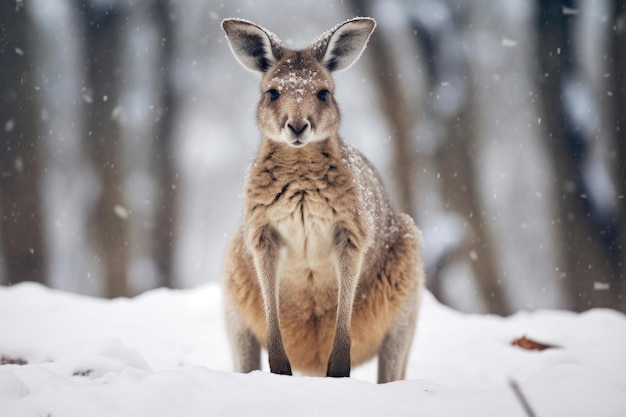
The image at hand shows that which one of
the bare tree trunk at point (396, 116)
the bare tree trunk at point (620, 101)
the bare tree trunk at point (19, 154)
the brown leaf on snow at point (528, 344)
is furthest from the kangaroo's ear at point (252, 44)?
the bare tree trunk at point (620, 101)

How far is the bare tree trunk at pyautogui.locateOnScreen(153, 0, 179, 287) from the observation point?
692cm

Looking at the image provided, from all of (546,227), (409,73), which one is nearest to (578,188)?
(546,227)

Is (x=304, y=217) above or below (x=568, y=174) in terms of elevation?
above

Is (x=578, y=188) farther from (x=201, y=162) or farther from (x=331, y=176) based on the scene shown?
(x=201, y=162)

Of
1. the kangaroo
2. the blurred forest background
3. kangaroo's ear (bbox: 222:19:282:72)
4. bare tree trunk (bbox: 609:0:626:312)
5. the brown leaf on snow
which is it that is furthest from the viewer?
the blurred forest background

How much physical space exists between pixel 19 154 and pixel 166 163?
163 cm

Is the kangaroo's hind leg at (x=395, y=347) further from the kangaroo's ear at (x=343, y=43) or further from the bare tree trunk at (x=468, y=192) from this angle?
the bare tree trunk at (x=468, y=192)

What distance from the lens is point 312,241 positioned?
3406 mm

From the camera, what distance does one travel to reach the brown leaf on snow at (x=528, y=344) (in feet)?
15.7

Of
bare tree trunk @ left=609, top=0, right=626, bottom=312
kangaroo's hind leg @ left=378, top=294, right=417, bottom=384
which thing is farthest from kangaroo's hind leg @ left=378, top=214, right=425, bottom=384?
bare tree trunk @ left=609, top=0, right=626, bottom=312

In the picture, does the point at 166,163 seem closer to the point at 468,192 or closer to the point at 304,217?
the point at 468,192

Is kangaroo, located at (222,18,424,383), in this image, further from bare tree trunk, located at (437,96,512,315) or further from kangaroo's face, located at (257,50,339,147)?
bare tree trunk, located at (437,96,512,315)

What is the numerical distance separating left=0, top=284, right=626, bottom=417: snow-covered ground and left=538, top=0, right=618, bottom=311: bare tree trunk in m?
1.02

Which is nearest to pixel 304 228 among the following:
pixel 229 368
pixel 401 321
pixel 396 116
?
pixel 401 321
